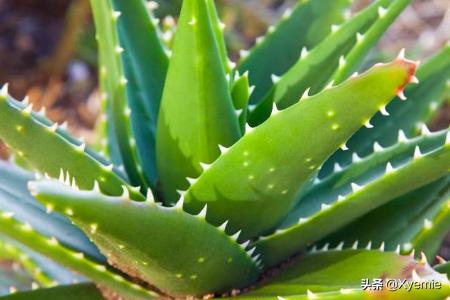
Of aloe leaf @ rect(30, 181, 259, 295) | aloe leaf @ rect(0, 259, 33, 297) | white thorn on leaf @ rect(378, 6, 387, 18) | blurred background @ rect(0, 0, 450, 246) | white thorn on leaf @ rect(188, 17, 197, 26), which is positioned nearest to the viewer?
aloe leaf @ rect(30, 181, 259, 295)

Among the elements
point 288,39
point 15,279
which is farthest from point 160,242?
point 15,279

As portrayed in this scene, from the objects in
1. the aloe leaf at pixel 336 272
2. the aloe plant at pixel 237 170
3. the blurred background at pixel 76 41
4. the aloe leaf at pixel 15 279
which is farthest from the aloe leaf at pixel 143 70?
the blurred background at pixel 76 41

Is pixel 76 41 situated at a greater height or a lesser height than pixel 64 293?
lesser

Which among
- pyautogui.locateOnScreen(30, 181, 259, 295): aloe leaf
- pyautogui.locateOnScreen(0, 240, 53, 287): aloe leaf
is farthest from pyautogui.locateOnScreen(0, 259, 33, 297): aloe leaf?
pyautogui.locateOnScreen(30, 181, 259, 295): aloe leaf

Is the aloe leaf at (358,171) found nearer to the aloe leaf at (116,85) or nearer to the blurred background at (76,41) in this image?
the aloe leaf at (116,85)

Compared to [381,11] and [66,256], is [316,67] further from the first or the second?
[66,256]

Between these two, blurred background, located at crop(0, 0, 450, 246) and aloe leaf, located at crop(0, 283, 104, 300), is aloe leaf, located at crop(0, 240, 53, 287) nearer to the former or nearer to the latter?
aloe leaf, located at crop(0, 283, 104, 300)
